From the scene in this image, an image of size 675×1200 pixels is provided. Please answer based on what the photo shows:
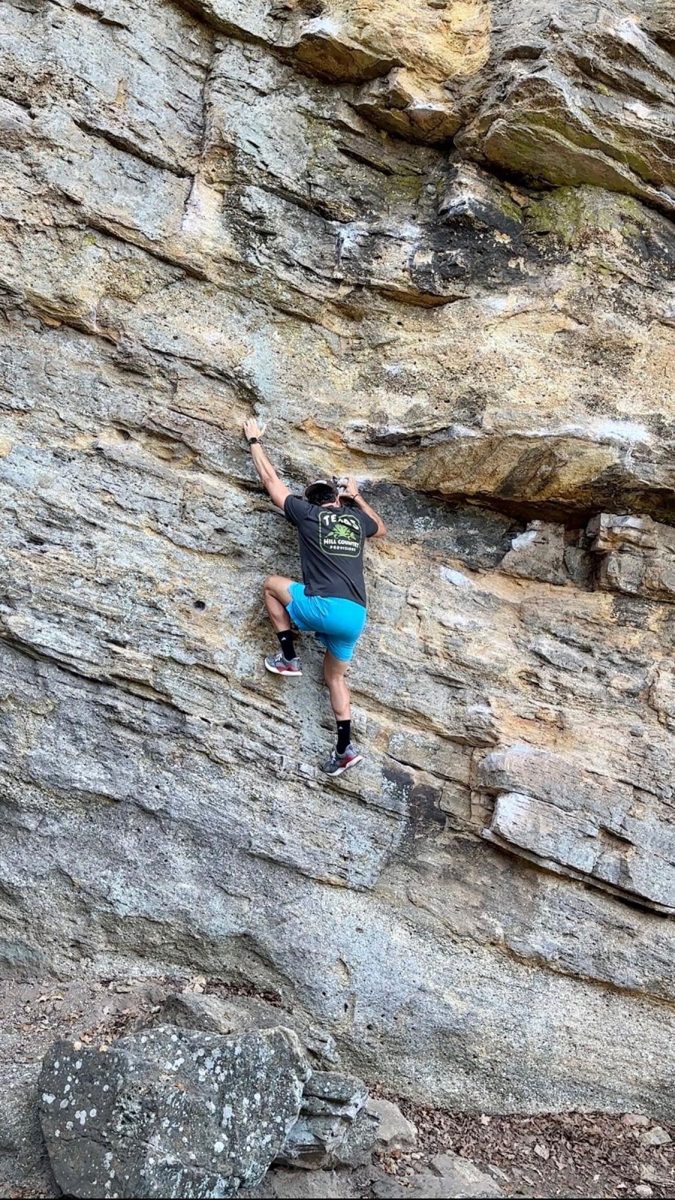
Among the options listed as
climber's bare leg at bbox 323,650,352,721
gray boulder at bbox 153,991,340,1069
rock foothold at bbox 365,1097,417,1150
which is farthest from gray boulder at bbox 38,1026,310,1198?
climber's bare leg at bbox 323,650,352,721

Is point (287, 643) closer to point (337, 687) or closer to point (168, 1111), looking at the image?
point (337, 687)

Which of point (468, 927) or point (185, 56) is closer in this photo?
point (468, 927)

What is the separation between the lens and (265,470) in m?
7.40

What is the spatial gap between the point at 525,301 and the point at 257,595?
12.7 feet

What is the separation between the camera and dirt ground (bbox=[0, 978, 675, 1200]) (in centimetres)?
602

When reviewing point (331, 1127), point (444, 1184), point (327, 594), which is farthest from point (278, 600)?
point (444, 1184)

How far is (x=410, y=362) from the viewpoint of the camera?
804 centimetres

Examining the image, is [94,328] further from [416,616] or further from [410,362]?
[416,616]

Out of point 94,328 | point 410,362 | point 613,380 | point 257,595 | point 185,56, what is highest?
point 185,56

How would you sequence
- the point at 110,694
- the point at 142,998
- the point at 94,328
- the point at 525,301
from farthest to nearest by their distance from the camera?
the point at 525,301 → the point at 94,328 → the point at 110,694 → the point at 142,998

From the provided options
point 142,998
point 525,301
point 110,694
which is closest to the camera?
point 142,998

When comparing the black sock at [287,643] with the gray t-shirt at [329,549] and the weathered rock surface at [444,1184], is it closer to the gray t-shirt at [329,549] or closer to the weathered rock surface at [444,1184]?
the gray t-shirt at [329,549]

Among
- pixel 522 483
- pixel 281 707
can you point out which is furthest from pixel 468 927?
pixel 522 483

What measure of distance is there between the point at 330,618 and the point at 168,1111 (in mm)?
3679
